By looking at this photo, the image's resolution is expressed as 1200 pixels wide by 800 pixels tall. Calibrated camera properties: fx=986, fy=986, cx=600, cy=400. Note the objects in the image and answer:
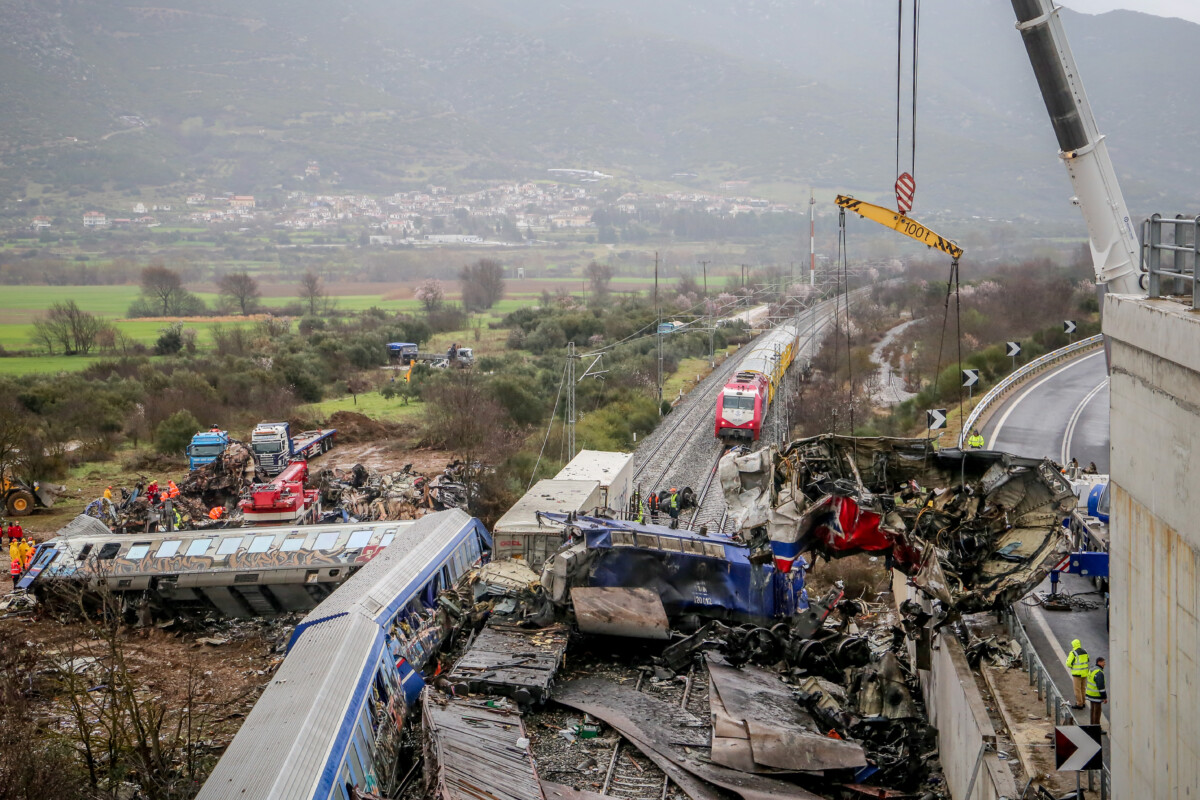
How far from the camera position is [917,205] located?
199625 mm

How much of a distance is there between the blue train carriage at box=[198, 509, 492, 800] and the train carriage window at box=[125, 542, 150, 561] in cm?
586

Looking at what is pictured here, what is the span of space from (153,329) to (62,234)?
122 m

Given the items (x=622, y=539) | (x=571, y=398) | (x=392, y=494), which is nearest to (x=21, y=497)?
(x=392, y=494)

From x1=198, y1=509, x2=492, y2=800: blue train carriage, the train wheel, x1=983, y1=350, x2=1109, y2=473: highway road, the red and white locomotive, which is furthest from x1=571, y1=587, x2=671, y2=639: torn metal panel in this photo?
the train wheel

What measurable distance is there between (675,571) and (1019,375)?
2875 cm

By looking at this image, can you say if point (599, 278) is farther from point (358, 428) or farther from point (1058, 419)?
point (1058, 419)

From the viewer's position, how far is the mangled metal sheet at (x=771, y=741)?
13312mm

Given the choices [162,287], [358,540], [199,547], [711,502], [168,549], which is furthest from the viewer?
[162,287]

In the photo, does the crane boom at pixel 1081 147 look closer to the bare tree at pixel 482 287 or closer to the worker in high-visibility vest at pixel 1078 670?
the worker in high-visibility vest at pixel 1078 670

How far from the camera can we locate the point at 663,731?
47.1 feet

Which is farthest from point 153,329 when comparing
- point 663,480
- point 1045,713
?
point 1045,713

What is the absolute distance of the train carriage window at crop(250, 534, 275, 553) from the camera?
21817 mm

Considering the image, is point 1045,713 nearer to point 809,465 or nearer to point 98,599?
point 809,465

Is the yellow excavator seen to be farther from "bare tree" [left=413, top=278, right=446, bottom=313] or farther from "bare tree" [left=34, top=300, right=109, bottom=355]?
"bare tree" [left=413, top=278, right=446, bottom=313]
